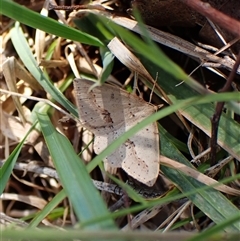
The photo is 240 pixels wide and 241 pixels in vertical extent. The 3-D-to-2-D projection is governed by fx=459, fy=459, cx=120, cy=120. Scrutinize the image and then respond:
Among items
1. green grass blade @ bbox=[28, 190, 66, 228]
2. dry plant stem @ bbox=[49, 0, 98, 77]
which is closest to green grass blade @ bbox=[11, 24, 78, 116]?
dry plant stem @ bbox=[49, 0, 98, 77]

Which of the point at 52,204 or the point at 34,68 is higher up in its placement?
the point at 34,68

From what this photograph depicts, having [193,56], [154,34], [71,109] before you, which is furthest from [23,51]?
[193,56]

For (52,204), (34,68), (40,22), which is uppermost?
(40,22)

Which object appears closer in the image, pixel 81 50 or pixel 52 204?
pixel 52 204

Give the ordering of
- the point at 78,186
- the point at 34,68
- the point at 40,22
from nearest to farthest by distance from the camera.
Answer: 1. the point at 78,186
2. the point at 40,22
3. the point at 34,68

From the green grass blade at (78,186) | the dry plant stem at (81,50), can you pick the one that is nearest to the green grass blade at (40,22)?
the dry plant stem at (81,50)

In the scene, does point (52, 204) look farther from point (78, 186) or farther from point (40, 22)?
point (40, 22)

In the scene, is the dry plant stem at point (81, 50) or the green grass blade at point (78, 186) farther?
the dry plant stem at point (81, 50)

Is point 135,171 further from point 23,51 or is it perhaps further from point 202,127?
point 23,51

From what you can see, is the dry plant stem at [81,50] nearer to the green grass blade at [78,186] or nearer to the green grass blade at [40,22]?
the green grass blade at [40,22]

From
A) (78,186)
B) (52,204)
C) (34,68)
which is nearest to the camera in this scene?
(78,186)

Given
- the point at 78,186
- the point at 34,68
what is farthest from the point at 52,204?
the point at 34,68

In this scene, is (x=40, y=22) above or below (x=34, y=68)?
above

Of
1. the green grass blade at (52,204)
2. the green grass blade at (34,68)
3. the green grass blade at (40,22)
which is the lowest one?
the green grass blade at (52,204)
